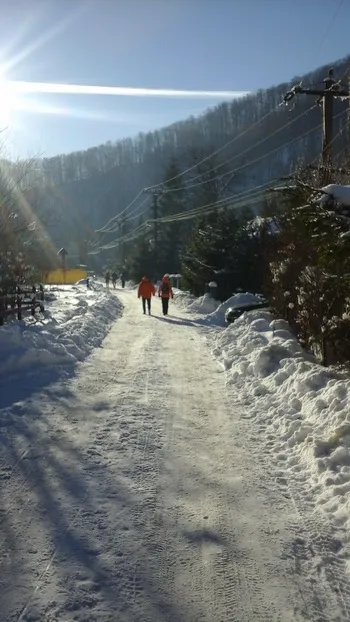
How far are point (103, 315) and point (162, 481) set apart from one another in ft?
47.5

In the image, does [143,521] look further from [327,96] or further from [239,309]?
[327,96]

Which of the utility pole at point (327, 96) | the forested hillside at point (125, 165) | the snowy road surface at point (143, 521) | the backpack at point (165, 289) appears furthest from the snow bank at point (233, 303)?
the forested hillside at point (125, 165)

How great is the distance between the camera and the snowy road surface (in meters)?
3.14

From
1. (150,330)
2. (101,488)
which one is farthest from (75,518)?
(150,330)

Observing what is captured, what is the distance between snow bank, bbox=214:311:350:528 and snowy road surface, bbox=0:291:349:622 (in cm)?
36

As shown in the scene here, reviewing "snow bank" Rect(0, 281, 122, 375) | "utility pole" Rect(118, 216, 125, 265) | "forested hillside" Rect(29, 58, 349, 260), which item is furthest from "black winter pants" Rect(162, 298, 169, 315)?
"forested hillside" Rect(29, 58, 349, 260)

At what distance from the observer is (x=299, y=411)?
6.76 meters

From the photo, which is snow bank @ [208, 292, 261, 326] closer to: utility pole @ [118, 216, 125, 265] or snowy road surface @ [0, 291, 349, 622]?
snowy road surface @ [0, 291, 349, 622]

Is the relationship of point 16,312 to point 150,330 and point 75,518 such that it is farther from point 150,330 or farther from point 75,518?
point 75,518

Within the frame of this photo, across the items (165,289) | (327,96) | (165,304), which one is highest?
(327,96)

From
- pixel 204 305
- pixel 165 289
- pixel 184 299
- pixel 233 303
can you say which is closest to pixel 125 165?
pixel 184 299

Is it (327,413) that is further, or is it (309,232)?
(327,413)

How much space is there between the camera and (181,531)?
13.0 feet

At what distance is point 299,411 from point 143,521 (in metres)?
3.29
